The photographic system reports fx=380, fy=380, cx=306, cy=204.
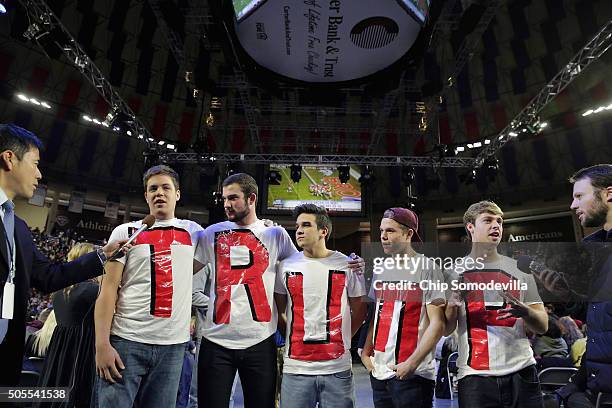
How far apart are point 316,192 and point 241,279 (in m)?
10.7

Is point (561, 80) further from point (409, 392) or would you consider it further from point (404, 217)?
point (409, 392)

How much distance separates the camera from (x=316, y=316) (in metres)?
2.34

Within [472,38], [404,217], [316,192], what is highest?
[472,38]

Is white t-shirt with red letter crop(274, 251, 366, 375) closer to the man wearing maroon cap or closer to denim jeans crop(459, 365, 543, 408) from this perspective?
the man wearing maroon cap

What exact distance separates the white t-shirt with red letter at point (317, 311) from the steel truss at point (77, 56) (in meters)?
7.13

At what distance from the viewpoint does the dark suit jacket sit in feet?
5.16

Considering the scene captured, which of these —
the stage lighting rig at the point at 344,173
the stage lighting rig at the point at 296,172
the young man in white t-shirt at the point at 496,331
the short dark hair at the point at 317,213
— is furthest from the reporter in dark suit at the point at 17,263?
the stage lighting rig at the point at 344,173

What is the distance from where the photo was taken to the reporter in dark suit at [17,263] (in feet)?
5.15

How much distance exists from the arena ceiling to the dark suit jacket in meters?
8.70

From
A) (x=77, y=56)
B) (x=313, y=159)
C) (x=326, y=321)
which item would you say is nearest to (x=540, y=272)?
(x=326, y=321)

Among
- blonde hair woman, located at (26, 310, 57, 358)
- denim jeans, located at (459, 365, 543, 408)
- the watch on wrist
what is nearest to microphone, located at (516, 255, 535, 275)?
denim jeans, located at (459, 365, 543, 408)

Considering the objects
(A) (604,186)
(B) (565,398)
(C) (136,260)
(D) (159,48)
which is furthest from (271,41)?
(D) (159,48)

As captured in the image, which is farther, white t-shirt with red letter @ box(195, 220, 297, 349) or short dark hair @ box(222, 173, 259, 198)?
short dark hair @ box(222, 173, 259, 198)

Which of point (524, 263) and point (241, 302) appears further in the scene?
point (241, 302)
